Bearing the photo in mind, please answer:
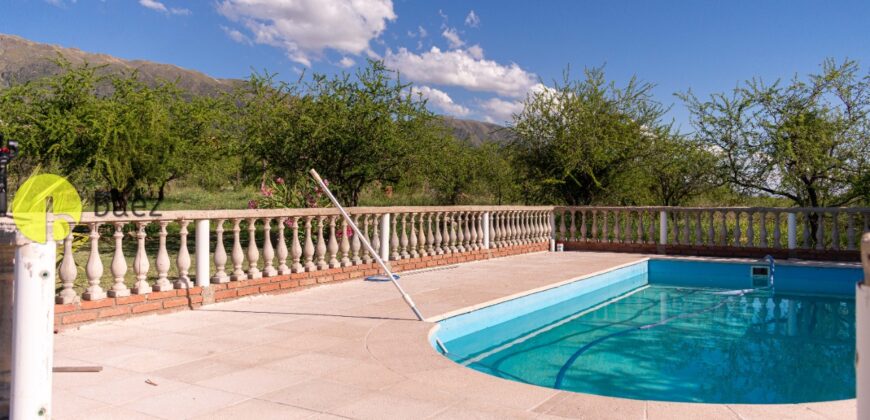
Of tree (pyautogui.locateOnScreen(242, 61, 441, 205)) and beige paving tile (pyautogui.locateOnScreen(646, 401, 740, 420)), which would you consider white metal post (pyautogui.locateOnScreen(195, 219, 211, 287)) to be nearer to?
beige paving tile (pyautogui.locateOnScreen(646, 401, 740, 420))

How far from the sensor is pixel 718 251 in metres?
12.0

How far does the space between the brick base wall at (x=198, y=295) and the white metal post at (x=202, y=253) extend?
9 centimetres

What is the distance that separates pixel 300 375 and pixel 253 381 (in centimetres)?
29

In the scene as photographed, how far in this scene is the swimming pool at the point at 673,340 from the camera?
16.2 feet

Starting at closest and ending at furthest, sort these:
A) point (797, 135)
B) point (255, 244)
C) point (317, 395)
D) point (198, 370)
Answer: point (317, 395), point (198, 370), point (255, 244), point (797, 135)

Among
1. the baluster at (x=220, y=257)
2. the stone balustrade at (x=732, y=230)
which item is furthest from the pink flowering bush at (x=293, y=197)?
the baluster at (x=220, y=257)

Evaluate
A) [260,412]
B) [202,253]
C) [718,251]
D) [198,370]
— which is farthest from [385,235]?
[718,251]

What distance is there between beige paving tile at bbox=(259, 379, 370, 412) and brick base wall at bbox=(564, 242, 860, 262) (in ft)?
33.7

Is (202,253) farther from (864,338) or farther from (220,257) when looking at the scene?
(864,338)

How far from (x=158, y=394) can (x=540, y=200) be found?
45.2 ft

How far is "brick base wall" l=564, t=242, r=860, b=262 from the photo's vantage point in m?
10.9

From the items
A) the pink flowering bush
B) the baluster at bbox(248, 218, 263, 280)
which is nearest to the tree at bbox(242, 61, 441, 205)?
the pink flowering bush

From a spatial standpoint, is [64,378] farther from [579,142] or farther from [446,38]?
[446,38]

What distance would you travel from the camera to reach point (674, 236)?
12312mm
